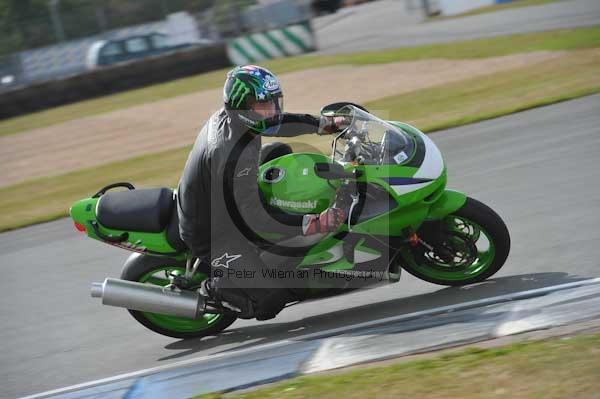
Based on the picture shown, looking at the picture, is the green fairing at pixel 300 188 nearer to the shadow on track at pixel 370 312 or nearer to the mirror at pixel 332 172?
the mirror at pixel 332 172

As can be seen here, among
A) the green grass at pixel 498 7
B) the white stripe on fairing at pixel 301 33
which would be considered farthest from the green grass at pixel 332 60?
the green grass at pixel 498 7

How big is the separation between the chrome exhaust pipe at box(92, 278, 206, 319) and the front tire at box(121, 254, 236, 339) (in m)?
0.22

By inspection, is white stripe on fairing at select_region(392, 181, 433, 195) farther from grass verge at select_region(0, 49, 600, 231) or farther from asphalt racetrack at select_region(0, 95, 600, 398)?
grass verge at select_region(0, 49, 600, 231)

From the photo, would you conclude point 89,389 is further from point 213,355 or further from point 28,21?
point 28,21

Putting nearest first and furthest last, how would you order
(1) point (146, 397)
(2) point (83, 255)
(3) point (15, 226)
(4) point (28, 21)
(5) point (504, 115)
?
(1) point (146, 397) → (2) point (83, 255) → (3) point (15, 226) → (5) point (504, 115) → (4) point (28, 21)

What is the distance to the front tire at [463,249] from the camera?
211 inches

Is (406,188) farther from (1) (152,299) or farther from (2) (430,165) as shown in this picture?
(1) (152,299)

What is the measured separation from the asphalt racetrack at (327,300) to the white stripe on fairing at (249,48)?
1559 centimetres

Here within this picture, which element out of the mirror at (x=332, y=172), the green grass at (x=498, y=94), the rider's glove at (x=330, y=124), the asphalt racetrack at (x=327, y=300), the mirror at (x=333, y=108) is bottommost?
the green grass at (x=498, y=94)

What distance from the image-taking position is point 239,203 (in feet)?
17.1

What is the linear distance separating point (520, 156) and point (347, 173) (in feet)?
13.6

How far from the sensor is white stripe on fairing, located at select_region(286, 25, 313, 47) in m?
25.0

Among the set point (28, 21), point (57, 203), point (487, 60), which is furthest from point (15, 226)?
point (28, 21)

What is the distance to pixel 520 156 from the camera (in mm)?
8781
